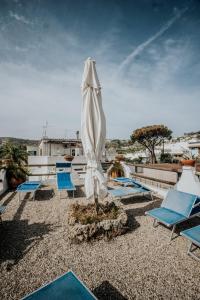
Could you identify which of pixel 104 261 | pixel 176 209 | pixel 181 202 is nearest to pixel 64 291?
pixel 104 261

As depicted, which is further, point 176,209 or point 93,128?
point 176,209

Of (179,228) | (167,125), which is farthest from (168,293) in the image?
(167,125)

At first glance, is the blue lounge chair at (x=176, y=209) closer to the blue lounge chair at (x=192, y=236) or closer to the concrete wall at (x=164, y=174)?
the blue lounge chair at (x=192, y=236)

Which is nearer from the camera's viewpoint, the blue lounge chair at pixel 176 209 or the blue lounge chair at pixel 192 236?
the blue lounge chair at pixel 192 236

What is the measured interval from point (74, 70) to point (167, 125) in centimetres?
2765

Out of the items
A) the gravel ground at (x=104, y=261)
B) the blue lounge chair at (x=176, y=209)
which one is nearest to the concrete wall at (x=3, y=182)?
the gravel ground at (x=104, y=261)

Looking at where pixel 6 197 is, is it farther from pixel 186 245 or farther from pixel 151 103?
pixel 151 103

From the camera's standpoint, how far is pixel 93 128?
13.2 ft

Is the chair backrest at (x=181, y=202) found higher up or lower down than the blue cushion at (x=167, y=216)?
higher up

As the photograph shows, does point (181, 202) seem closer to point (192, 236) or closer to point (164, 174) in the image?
point (192, 236)

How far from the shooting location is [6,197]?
6730 millimetres

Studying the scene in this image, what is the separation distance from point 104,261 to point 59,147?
23126 millimetres

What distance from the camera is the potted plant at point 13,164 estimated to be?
7.97 m

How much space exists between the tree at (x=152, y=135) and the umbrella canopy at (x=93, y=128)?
2820cm
